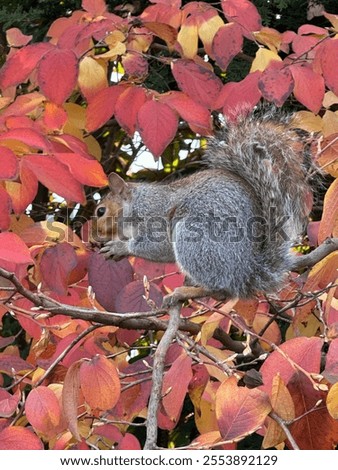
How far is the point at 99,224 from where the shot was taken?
228cm

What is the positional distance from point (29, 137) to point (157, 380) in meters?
0.44

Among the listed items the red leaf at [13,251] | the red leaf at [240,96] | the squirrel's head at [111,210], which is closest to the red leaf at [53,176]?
the red leaf at [13,251]

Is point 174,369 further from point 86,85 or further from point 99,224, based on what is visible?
point 99,224

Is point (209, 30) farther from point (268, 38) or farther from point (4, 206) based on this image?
point (4, 206)

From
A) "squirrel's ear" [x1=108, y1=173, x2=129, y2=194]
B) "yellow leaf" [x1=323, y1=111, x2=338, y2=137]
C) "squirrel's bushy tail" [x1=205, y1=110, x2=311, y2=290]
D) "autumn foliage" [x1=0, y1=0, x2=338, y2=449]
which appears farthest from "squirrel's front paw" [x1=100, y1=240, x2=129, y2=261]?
"yellow leaf" [x1=323, y1=111, x2=338, y2=137]

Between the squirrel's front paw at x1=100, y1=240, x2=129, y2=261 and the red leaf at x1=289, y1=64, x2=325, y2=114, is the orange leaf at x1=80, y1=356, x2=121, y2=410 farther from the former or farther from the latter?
the squirrel's front paw at x1=100, y1=240, x2=129, y2=261

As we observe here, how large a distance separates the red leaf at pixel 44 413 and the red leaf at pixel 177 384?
170 mm

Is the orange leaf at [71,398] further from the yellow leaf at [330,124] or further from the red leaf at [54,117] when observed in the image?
the yellow leaf at [330,124]

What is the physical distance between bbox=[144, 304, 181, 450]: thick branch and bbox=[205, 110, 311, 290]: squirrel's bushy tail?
53 centimetres

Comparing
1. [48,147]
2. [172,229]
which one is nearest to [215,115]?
[172,229]

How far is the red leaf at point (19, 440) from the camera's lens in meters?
1.14

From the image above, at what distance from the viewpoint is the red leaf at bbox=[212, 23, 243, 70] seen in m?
1.73

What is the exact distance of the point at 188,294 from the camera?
1789 mm
